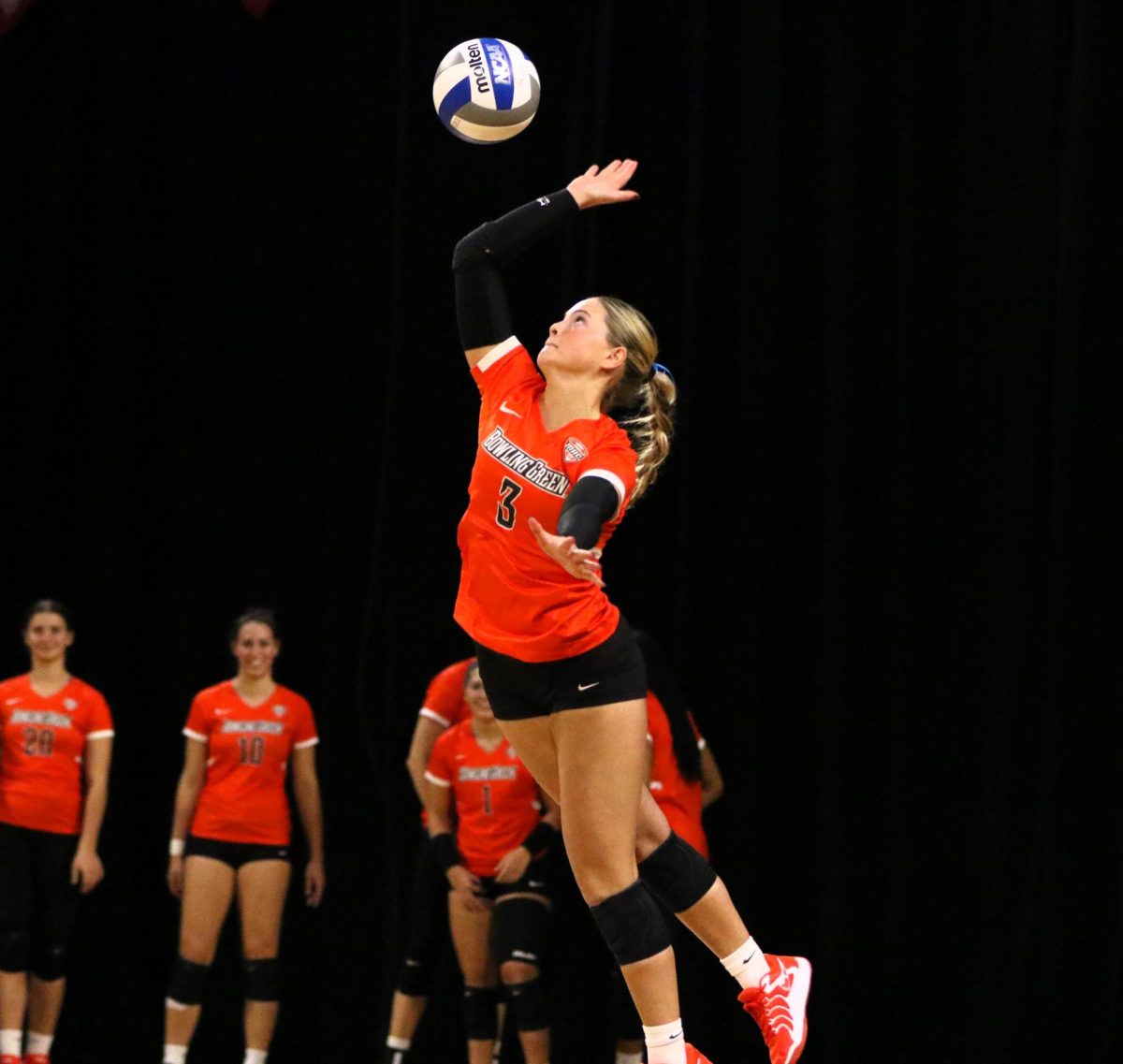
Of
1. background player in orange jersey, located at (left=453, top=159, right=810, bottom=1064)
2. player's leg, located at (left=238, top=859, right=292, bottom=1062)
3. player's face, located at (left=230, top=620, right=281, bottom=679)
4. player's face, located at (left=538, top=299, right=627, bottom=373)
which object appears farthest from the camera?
player's face, located at (left=230, top=620, right=281, bottom=679)

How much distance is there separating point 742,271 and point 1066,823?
7.87 ft

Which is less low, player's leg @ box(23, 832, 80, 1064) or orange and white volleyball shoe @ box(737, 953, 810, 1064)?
orange and white volleyball shoe @ box(737, 953, 810, 1064)

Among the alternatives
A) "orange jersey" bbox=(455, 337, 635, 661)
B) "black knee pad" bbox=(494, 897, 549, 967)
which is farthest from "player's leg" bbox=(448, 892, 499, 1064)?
"orange jersey" bbox=(455, 337, 635, 661)

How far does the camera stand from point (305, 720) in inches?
254

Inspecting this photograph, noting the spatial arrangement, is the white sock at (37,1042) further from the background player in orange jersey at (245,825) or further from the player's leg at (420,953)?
the player's leg at (420,953)

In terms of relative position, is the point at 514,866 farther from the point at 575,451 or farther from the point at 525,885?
the point at 575,451

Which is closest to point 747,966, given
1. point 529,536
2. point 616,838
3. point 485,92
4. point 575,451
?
point 616,838

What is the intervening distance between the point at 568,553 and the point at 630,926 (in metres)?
0.85

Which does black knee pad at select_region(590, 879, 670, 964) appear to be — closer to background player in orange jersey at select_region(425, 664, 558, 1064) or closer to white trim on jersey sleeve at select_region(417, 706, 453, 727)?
background player in orange jersey at select_region(425, 664, 558, 1064)

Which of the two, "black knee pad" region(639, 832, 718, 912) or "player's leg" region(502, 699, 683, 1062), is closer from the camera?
"player's leg" region(502, 699, 683, 1062)

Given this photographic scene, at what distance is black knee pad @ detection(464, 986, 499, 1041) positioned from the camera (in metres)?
5.77

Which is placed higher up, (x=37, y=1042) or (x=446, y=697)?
(x=446, y=697)

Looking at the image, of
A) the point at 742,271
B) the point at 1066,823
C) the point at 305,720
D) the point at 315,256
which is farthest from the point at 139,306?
→ the point at 1066,823

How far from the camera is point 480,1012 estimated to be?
19.0ft
